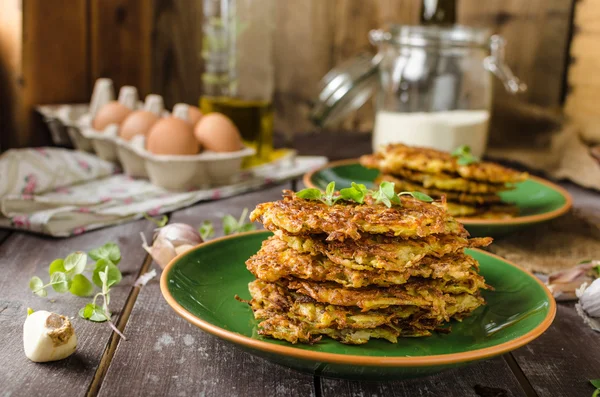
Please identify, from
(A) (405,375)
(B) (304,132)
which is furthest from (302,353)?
(B) (304,132)

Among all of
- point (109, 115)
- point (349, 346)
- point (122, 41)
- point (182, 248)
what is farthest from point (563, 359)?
point (122, 41)

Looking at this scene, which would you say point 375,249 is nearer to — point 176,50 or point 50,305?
point 50,305

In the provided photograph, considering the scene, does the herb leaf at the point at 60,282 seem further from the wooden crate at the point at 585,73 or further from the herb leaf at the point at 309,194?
the wooden crate at the point at 585,73

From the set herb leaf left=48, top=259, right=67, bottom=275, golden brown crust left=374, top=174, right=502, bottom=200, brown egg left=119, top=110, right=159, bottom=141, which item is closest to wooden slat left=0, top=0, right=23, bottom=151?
brown egg left=119, top=110, right=159, bottom=141

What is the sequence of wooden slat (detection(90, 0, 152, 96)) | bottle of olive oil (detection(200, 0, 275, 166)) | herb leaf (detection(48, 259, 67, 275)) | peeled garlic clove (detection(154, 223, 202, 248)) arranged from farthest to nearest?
wooden slat (detection(90, 0, 152, 96)), bottle of olive oil (detection(200, 0, 275, 166)), peeled garlic clove (detection(154, 223, 202, 248)), herb leaf (detection(48, 259, 67, 275))

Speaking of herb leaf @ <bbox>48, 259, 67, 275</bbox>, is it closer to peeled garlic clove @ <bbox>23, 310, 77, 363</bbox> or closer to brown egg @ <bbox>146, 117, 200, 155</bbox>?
peeled garlic clove @ <bbox>23, 310, 77, 363</bbox>
